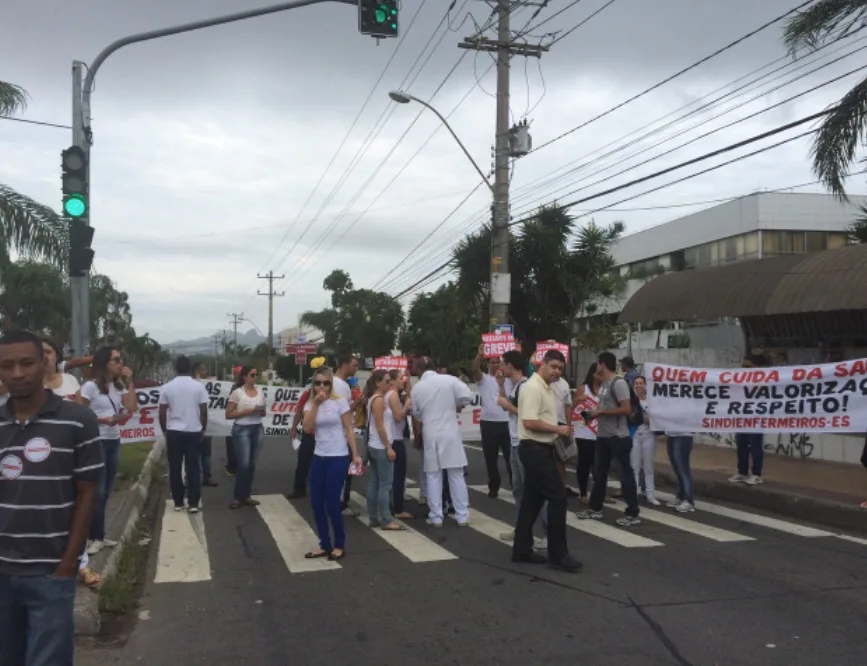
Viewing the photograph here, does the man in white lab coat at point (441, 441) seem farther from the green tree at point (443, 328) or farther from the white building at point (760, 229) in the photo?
the white building at point (760, 229)

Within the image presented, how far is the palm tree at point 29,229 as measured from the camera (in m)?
15.0

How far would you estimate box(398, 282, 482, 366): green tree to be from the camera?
29625mm

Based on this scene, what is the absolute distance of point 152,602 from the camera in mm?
6406

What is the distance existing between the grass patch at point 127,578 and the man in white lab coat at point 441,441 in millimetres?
3098

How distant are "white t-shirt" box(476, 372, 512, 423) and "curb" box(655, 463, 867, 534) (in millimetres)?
3149

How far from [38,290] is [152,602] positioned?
23.9 m

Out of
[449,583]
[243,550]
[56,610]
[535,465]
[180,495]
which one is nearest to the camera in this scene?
[56,610]

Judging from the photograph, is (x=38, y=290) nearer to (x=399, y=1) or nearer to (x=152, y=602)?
(x=399, y=1)

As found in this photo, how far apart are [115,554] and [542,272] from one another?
19.5 metres

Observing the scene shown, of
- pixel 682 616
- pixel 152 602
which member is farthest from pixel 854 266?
pixel 152 602

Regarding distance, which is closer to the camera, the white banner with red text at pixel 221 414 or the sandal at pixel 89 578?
Answer: the sandal at pixel 89 578

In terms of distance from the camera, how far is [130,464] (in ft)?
46.6

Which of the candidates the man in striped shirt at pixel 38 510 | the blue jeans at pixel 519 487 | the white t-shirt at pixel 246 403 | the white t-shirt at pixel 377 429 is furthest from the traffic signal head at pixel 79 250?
the man in striped shirt at pixel 38 510

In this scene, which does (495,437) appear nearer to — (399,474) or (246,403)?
(399,474)
